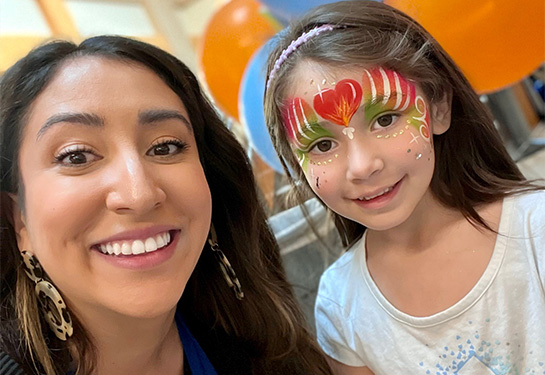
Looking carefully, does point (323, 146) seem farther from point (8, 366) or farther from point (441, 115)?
point (8, 366)

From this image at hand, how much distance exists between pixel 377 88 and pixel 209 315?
2.16ft

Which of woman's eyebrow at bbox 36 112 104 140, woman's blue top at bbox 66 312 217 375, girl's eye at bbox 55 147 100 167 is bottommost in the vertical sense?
woman's blue top at bbox 66 312 217 375

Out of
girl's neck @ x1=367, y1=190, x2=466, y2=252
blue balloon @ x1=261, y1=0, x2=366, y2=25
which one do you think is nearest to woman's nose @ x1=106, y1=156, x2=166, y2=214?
girl's neck @ x1=367, y1=190, x2=466, y2=252

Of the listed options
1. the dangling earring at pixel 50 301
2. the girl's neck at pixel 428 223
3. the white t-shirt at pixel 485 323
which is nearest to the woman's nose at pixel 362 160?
the girl's neck at pixel 428 223

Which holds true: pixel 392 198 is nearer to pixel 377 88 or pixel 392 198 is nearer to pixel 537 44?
pixel 377 88

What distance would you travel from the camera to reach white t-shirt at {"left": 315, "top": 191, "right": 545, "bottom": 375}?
3.41ft

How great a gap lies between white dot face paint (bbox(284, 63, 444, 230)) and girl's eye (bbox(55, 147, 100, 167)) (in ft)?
1.36

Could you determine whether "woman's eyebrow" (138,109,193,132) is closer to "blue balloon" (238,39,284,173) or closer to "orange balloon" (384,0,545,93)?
"blue balloon" (238,39,284,173)

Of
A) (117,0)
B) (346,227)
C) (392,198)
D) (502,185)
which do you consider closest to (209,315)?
(346,227)

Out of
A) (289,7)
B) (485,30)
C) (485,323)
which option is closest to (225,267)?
(485,323)

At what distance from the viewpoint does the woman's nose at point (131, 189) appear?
31.3 inches

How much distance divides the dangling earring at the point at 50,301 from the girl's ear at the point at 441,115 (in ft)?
2.73

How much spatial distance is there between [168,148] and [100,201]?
0.57ft

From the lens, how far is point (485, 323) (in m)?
1.07
